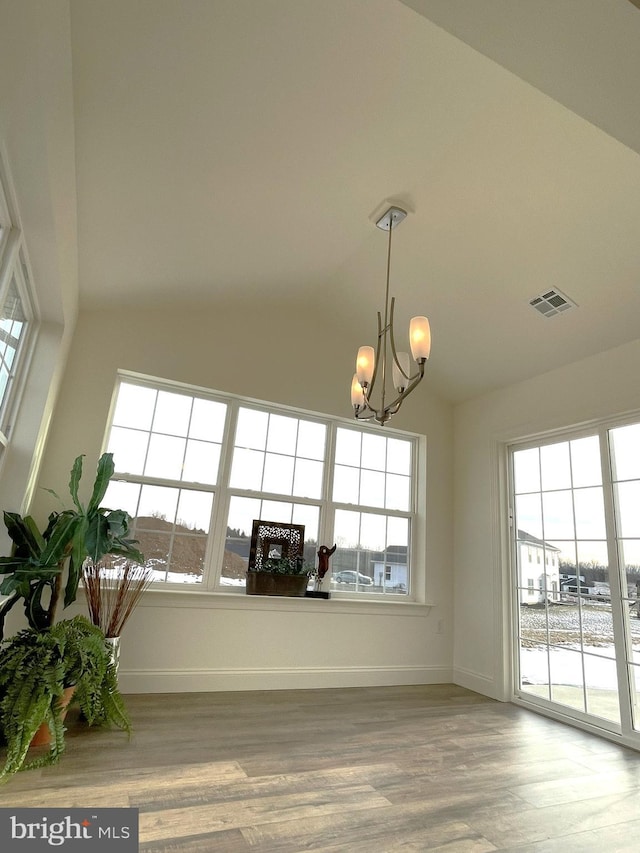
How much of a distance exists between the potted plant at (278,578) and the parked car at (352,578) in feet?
1.31

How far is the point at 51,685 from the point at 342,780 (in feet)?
4.88

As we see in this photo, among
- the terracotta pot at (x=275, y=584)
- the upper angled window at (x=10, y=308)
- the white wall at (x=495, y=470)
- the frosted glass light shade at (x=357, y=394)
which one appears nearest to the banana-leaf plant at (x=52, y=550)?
the upper angled window at (x=10, y=308)

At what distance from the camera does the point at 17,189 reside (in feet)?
6.40

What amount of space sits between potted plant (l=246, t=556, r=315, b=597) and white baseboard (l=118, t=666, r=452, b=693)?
61 cm

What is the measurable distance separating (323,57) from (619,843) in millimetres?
3520

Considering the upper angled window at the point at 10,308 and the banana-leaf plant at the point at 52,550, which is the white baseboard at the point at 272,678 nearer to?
the banana-leaf plant at the point at 52,550

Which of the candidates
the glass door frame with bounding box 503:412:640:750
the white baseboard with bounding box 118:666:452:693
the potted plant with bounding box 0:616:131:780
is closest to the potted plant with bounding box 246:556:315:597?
the white baseboard with bounding box 118:666:452:693

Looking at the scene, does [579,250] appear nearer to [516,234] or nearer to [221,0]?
[516,234]

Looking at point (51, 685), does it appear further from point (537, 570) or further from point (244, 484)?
point (537, 570)

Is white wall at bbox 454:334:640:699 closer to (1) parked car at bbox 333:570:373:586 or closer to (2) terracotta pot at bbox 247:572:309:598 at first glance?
(1) parked car at bbox 333:570:373:586

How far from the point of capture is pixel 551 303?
11.6 ft

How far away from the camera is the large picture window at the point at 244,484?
12.9 feet

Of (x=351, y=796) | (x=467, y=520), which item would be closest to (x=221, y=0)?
(x=351, y=796)
